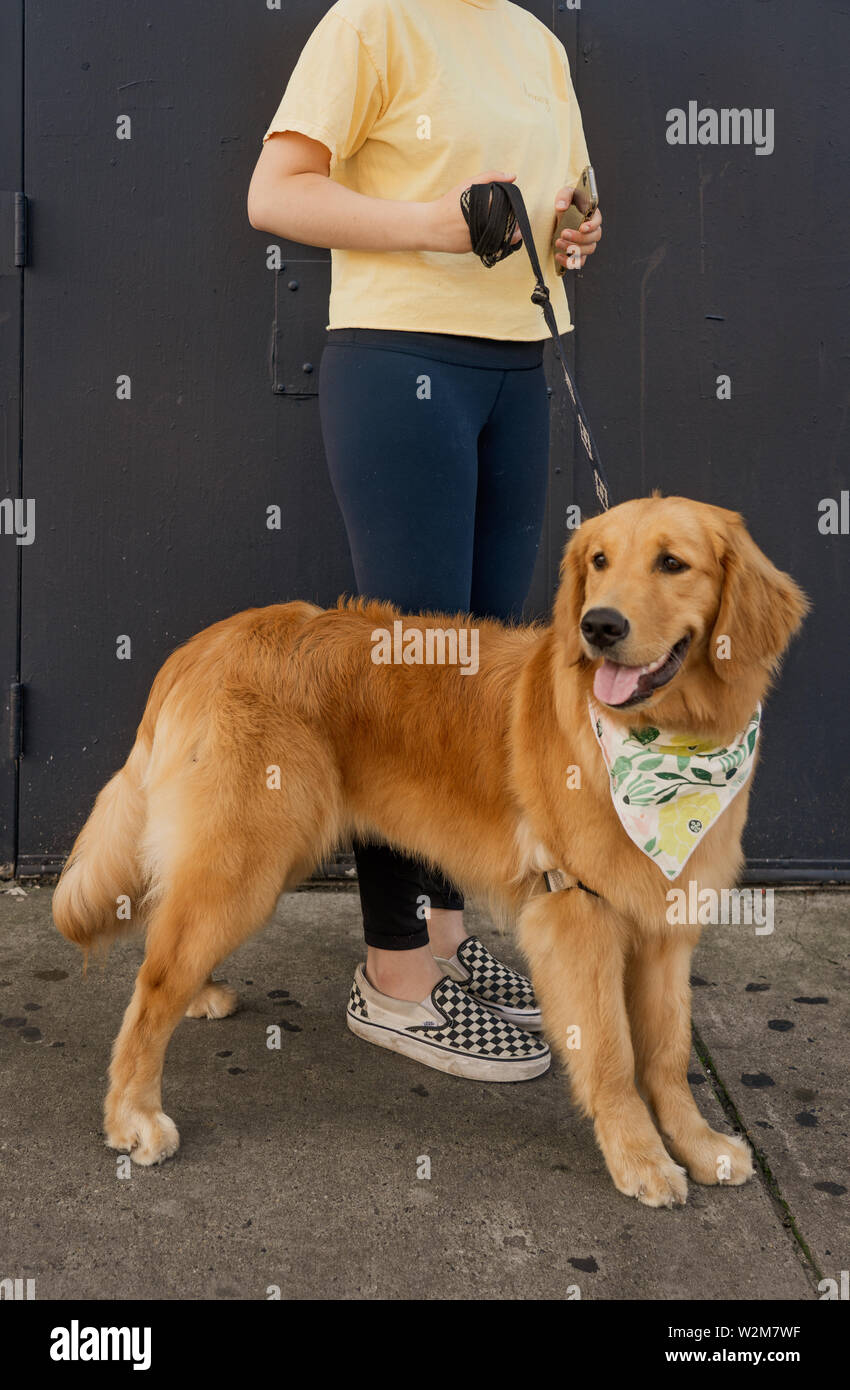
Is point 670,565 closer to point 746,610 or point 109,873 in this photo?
point 746,610

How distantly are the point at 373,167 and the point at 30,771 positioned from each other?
2394 mm

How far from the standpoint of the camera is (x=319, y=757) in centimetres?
255

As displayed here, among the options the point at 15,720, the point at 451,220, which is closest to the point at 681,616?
the point at 451,220

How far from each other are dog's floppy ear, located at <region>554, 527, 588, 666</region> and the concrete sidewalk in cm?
112

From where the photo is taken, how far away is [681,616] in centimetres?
219

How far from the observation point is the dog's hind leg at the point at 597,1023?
92.3 inches

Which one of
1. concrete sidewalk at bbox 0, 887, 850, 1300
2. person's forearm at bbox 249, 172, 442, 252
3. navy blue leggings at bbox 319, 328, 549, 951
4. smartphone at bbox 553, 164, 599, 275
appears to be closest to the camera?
concrete sidewalk at bbox 0, 887, 850, 1300

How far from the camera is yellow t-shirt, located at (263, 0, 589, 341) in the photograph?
2467 millimetres

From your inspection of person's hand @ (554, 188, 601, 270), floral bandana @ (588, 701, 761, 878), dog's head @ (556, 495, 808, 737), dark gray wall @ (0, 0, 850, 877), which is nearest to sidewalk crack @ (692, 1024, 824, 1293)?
floral bandana @ (588, 701, 761, 878)

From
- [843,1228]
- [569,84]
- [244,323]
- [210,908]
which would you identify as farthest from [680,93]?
[843,1228]

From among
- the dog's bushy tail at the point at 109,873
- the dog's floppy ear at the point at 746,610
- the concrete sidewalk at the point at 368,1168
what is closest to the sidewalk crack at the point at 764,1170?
the concrete sidewalk at the point at 368,1168

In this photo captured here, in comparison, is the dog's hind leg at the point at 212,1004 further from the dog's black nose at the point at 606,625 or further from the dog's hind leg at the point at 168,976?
the dog's black nose at the point at 606,625

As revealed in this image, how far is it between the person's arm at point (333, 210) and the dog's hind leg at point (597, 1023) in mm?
1453

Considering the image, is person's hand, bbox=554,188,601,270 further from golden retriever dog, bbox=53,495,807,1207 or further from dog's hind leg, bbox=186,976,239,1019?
dog's hind leg, bbox=186,976,239,1019
